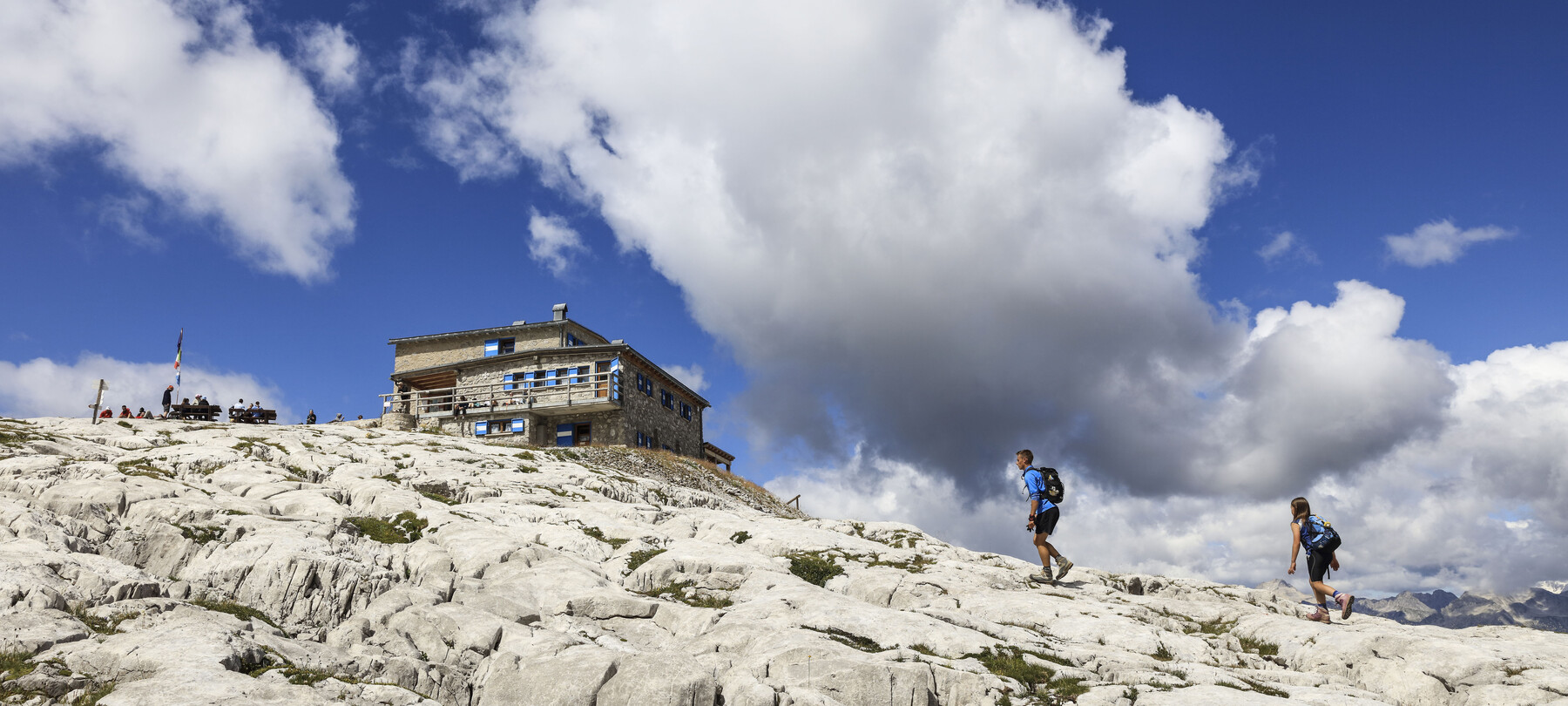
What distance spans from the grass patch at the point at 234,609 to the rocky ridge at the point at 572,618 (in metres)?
0.10

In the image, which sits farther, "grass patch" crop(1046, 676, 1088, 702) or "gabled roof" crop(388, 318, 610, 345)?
"gabled roof" crop(388, 318, 610, 345)

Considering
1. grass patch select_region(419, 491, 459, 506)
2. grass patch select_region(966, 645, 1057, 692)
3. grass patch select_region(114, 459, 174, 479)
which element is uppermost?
grass patch select_region(114, 459, 174, 479)

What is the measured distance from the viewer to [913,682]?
13047mm

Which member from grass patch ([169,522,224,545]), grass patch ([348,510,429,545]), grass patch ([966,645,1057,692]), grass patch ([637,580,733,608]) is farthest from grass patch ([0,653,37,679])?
grass patch ([966,645,1057,692])

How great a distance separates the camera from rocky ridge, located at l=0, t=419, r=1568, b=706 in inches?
496

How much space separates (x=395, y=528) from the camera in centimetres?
2244

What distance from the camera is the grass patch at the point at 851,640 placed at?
14.6 metres

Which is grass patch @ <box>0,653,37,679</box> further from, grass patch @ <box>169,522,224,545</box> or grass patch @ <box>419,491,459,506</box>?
grass patch @ <box>419,491,459,506</box>

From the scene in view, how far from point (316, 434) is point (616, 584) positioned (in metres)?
24.4

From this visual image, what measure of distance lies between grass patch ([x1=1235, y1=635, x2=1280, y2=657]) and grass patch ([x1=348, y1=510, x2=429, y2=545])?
19.5 meters

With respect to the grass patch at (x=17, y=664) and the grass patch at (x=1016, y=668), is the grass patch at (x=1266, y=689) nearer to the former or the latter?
the grass patch at (x=1016, y=668)

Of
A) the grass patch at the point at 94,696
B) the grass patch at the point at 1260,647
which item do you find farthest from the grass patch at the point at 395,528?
the grass patch at the point at 1260,647

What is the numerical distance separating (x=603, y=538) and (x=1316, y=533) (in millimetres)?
17425

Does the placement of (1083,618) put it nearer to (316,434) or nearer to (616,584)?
(616,584)
